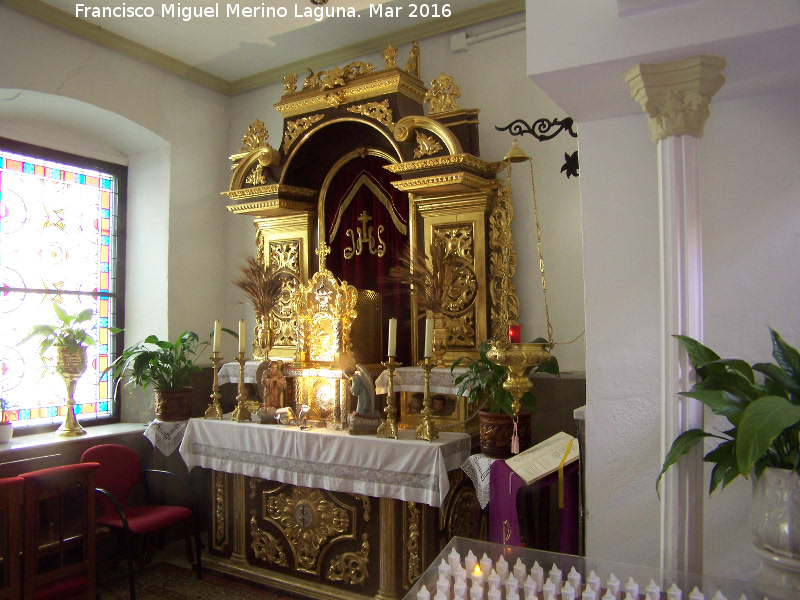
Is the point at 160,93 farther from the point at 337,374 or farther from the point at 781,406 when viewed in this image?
the point at 781,406

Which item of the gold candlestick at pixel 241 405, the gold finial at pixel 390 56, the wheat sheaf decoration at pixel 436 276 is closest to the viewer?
the wheat sheaf decoration at pixel 436 276

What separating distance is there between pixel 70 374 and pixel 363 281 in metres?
2.32

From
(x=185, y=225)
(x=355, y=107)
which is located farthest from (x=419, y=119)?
(x=185, y=225)

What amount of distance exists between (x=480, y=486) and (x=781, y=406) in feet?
6.39

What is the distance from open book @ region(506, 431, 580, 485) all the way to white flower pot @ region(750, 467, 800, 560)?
1.12 meters

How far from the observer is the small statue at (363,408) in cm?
395

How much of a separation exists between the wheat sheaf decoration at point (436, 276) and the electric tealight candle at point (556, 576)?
2.43 m

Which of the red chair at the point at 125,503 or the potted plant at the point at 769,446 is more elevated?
the potted plant at the point at 769,446

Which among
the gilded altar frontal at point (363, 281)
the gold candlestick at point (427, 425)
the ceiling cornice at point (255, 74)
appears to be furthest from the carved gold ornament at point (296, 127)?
the gold candlestick at point (427, 425)

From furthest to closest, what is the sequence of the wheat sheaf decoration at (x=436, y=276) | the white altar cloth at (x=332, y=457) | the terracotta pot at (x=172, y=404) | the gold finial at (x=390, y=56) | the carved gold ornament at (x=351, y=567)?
the terracotta pot at (x=172, y=404), the gold finial at (x=390, y=56), the wheat sheaf decoration at (x=436, y=276), the carved gold ornament at (x=351, y=567), the white altar cloth at (x=332, y=457)

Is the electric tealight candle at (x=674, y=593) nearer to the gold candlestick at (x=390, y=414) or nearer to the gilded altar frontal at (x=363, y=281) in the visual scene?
the gilded altar frontal at (x=363, y=281)

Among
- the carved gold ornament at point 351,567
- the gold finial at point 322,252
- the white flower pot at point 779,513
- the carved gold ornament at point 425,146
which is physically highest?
the carved gold ornament at point 425,146

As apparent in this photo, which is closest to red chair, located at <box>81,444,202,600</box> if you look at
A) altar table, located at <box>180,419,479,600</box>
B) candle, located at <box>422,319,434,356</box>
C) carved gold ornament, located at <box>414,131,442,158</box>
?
altar table, located at <box>180,419,479,600</box>

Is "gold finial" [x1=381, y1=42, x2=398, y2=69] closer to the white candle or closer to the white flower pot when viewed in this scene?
the white candle
